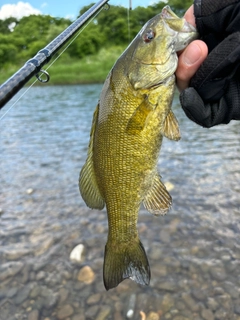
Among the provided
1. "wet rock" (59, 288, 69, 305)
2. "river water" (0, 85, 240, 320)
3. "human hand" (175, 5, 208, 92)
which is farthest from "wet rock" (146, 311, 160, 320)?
"human hand" (175, 5, 208, 92)

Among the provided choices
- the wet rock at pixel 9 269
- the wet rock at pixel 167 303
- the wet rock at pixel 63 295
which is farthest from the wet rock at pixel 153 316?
the wet rock at pixel 9 269

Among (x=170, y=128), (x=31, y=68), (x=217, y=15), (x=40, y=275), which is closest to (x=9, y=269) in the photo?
(x=40, y=275)

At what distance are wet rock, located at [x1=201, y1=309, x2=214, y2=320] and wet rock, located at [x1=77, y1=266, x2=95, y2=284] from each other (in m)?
1.48

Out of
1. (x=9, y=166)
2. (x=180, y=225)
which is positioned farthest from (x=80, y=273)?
(x=9, y=166)

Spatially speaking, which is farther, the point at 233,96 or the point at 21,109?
the point at 21,109

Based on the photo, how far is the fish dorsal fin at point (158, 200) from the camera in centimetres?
229

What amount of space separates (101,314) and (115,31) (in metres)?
59.8

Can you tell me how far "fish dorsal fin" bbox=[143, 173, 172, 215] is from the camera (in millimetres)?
2287

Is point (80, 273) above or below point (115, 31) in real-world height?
below

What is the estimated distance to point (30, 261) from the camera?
16.2 feet

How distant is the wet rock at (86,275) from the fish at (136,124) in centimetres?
229

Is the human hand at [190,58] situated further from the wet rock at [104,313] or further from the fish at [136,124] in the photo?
the wet rock at [104,313]

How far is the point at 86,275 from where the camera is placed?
456 centimetres

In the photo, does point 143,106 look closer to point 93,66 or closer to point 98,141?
point 98,141
